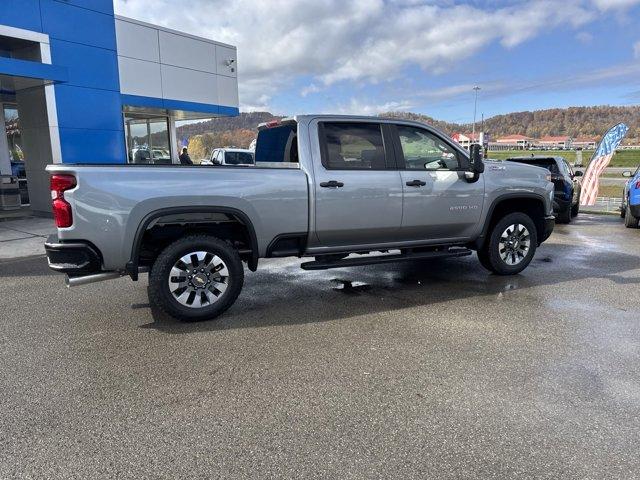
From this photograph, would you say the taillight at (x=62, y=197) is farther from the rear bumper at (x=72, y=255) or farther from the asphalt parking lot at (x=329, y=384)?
the asphalt parking lot at (x=329, y=384)

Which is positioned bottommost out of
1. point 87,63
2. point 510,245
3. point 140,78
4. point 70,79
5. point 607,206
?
point 607,206

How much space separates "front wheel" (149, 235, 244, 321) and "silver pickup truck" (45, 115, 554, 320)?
0.03ft

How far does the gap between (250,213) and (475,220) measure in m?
2.93

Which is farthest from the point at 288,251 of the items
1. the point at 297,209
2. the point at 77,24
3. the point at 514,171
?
the point at 77,24

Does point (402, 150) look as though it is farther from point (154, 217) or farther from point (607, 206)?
point (607, 206)

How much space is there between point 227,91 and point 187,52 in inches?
98.0

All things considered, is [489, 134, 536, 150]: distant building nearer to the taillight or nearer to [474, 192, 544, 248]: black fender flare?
[474, 192, 544, 248]: black fender flare

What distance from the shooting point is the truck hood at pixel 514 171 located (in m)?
6.12

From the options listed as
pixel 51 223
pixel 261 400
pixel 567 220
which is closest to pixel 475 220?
pixel 261 400

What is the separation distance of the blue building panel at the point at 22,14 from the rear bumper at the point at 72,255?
9.79 m

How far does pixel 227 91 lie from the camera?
834 inches

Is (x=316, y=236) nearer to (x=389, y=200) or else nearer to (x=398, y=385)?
(x=389, y=200)

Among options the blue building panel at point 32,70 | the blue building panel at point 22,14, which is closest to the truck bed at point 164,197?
the blue building panel at point 32,70

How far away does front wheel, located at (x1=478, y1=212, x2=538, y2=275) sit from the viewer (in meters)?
6.32
